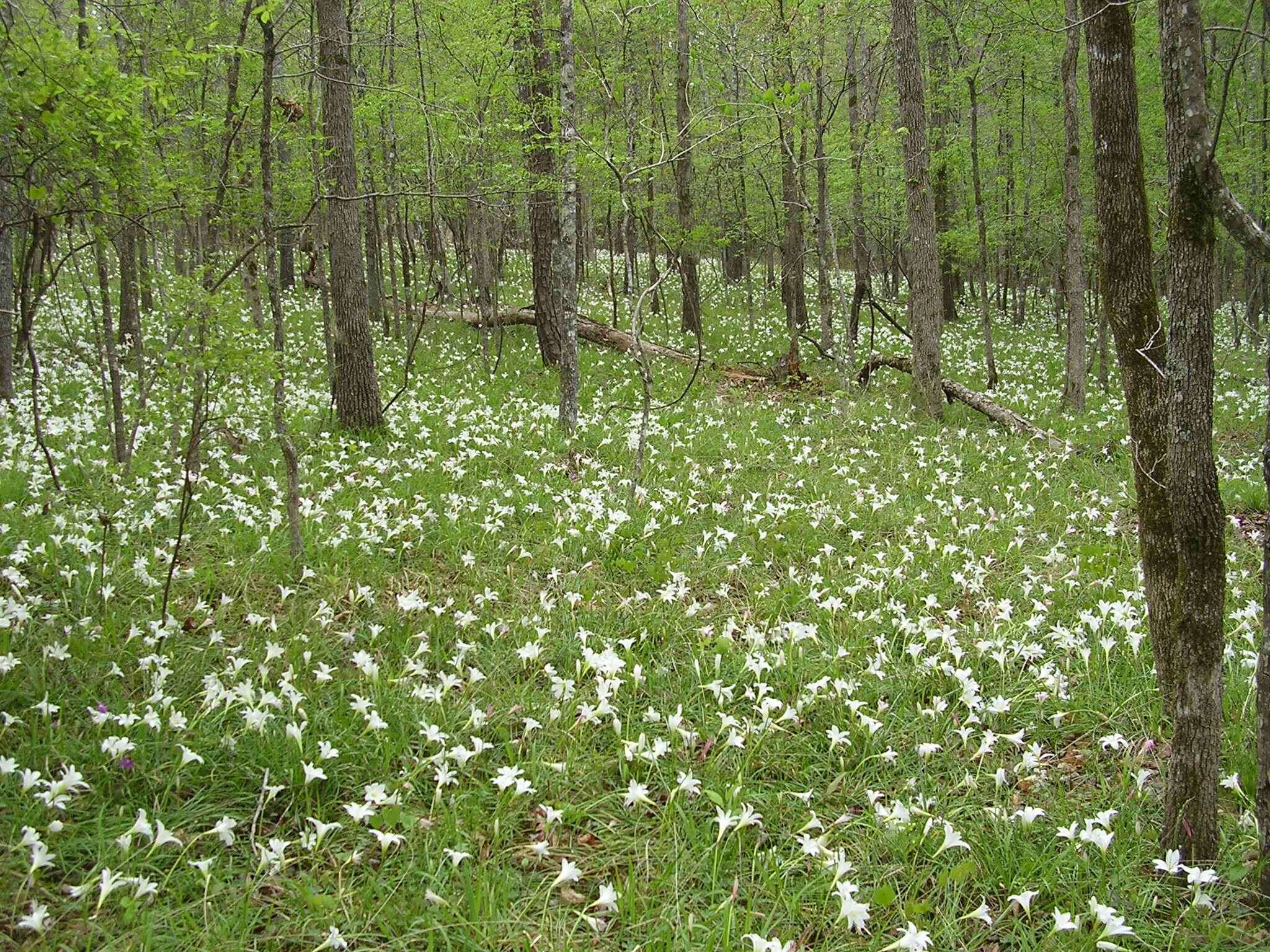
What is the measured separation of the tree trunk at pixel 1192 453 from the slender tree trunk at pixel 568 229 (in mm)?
6421

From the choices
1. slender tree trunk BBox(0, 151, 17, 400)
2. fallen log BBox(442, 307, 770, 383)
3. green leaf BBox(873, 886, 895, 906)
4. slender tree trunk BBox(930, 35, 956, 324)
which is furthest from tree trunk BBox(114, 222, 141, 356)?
slender tree trunk BBox(930, 35, 956, 324)

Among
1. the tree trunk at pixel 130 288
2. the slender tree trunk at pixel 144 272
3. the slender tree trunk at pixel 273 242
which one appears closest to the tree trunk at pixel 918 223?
the slender tree trunk at pixel 273 242

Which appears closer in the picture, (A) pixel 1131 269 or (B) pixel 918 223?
(A) pixel 1131 269

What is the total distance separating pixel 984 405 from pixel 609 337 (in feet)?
23.6

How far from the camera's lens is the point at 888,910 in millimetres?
3219

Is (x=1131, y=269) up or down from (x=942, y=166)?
down

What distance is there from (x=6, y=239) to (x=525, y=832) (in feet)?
37.7

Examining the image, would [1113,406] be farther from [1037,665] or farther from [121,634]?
[121,634]

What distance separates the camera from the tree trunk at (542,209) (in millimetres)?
13547

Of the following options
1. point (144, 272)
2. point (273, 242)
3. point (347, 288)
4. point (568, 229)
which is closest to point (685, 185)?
point (568, 229)

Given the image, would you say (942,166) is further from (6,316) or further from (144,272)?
(6,316)

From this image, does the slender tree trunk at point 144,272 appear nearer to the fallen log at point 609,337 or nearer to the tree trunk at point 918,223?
the fallen log at point 609,337

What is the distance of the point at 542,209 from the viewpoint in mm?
14227

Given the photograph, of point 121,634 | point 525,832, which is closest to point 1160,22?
point 525,832
